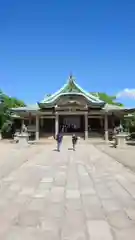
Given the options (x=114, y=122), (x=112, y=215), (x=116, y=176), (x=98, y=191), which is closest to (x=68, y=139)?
(x=114, y=122)

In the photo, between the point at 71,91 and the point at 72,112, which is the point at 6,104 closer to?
the point at 71,91

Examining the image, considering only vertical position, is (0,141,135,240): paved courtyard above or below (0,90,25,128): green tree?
below

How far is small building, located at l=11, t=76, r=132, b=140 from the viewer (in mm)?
39875

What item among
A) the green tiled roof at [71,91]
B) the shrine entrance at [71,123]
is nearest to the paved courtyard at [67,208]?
the green tiled roof at [71,91]

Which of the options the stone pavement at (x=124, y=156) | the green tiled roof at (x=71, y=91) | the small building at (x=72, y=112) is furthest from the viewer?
the green tiled roof at (x=71, y=91)

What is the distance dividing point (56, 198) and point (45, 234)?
103 inches

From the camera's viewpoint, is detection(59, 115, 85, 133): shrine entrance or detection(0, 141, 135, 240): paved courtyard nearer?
detection(0, 141, 135, 240): paved courtyard

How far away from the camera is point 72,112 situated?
3978cm

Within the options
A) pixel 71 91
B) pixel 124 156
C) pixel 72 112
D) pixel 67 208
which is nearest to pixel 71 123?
pixel 71 91

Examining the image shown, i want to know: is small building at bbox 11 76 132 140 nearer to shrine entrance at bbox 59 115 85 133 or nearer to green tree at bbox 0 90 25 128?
shrine entrance at bbox 59 115 85 133

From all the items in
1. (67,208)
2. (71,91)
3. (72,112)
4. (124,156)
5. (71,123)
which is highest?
(71,91)

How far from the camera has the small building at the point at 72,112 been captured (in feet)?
131

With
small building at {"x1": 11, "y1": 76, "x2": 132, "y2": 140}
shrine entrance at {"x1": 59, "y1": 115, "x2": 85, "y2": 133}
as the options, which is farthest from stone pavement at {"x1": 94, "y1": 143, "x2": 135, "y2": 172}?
shrine entrance at {"x1": 59, "y1": 115, "x2": 85, "y2": 133}

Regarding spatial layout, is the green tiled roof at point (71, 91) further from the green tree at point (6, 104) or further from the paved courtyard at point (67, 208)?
the paved courtyard at point (67, 208)
